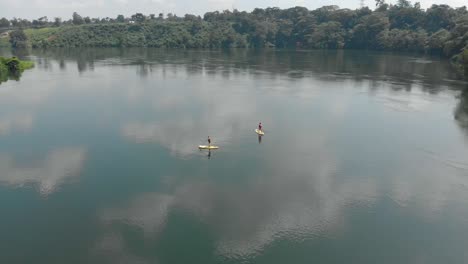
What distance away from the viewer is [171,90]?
83688mm

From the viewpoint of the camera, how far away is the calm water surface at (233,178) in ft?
90.3

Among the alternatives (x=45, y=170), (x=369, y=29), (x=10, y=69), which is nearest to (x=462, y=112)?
(x=45, y=170)

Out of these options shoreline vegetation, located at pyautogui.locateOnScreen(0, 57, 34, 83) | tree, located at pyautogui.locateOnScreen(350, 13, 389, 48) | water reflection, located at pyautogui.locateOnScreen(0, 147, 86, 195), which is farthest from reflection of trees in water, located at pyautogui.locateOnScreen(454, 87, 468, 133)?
tree, located at pyautogui.locateOnScreen(350, 13, 389, 48)

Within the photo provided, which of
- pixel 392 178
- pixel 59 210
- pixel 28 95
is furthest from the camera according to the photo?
pixel 28 95

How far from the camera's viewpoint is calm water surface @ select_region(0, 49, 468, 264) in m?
27.5

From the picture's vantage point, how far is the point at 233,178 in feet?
125

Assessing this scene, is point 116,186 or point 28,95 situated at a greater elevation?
point 28,95

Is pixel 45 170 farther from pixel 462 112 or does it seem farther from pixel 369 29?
pixel 369 29

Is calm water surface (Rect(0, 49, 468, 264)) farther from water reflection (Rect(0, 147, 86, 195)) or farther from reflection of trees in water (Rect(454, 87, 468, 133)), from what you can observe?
reflection of trees in water (Rect(454, 87, 468, 133))

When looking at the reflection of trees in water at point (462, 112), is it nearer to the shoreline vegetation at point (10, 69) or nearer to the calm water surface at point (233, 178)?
the calm water surface at point (233, 178)

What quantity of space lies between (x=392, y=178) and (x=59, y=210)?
3406 cm

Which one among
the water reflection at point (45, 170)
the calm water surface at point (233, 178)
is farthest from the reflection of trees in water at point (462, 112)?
the water reflection at point (45, 170)

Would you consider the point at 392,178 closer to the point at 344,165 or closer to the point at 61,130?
the point at 344,165

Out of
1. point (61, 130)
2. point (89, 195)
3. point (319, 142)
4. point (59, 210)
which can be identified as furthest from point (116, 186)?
point (319, 142)
